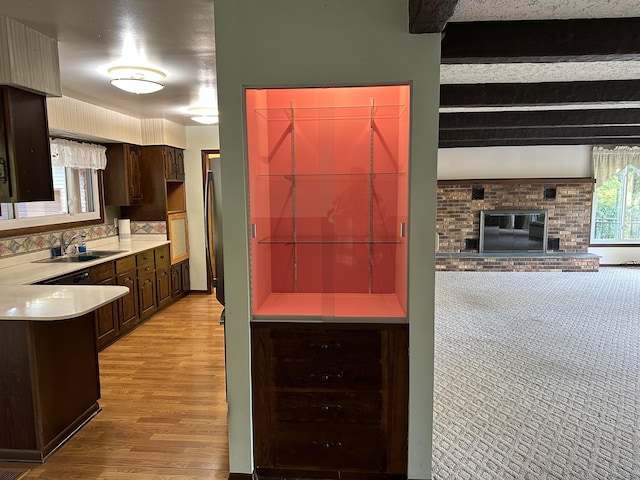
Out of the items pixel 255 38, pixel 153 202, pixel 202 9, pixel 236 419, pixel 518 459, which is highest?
pixel 202 9

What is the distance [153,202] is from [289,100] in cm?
406

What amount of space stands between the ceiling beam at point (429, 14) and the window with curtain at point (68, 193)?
11.9 feet

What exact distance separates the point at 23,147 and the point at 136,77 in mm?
968

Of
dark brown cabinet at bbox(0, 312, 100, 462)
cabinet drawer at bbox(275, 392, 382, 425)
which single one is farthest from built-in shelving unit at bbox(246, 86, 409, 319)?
dark brown cabinet at bbox(0, 312, 100, 462)

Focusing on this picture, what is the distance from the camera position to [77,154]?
4648mm

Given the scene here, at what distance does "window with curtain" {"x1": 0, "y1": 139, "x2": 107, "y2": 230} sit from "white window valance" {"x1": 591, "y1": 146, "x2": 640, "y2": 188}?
857cm

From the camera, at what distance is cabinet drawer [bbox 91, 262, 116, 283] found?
4.05 meters

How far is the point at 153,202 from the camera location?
5711 mm

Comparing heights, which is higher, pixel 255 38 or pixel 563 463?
pixel 255 38

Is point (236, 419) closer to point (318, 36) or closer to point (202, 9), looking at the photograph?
point (318, 36)

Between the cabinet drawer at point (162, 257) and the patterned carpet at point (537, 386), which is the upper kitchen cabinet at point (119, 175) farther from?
the patterned carpet at point (537, 386)

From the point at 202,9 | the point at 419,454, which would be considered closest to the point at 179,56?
the point at 202,9

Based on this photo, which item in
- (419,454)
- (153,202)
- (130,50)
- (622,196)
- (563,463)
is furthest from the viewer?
(622,196)

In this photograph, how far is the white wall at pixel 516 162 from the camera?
8.24 m
